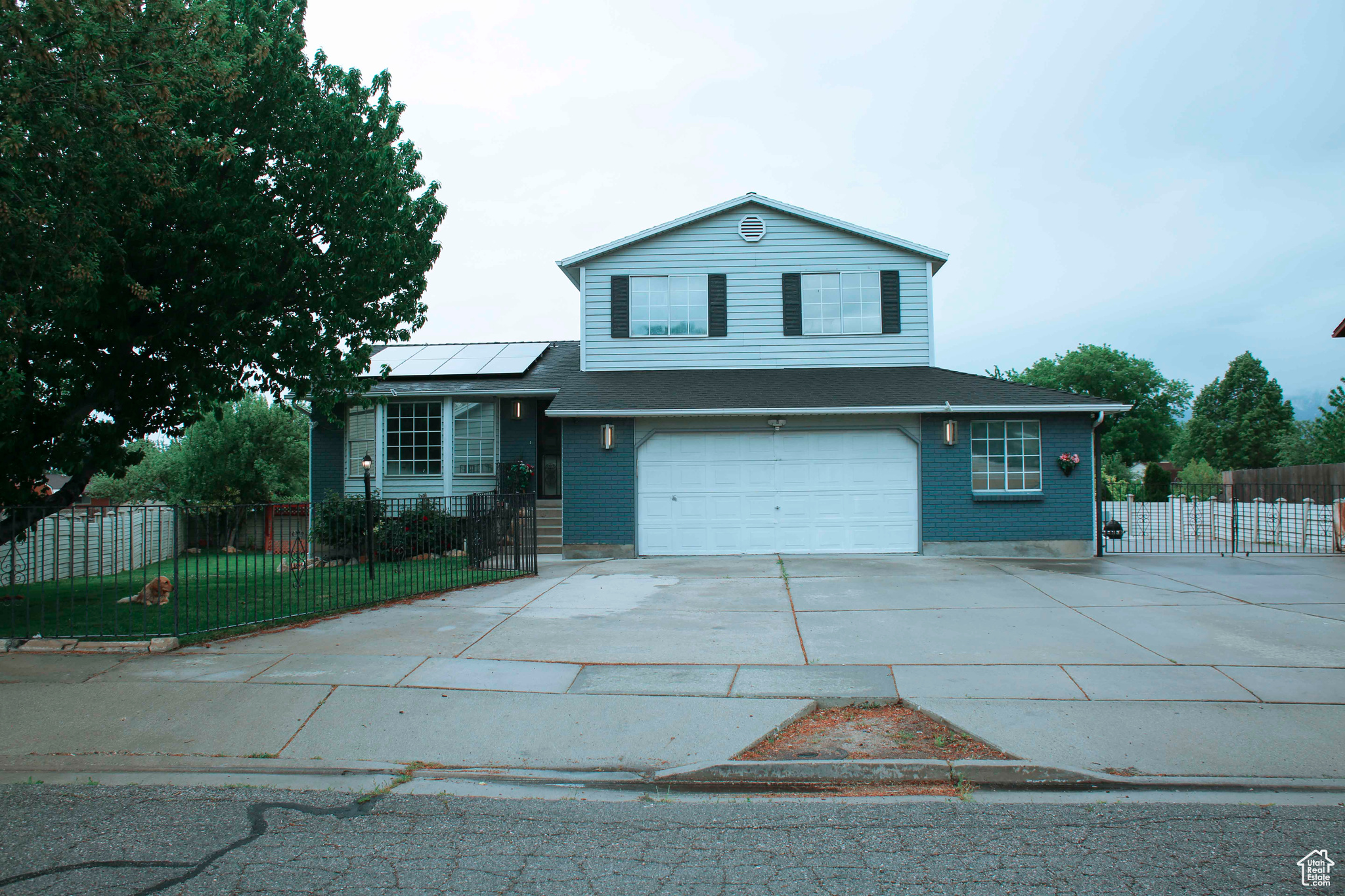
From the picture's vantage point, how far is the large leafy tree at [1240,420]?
55.9 metres

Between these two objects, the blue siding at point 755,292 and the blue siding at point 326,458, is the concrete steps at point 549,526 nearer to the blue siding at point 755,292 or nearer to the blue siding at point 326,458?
the blue siding at point 755,292

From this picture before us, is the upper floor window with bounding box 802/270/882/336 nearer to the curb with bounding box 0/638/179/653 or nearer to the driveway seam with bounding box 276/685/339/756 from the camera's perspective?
the driveway seam with bounding box 276/685/339/756

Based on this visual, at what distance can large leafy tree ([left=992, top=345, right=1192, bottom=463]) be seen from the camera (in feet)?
209

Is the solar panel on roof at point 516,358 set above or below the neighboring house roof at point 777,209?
below

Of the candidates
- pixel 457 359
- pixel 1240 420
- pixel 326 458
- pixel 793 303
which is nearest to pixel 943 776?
pixel 793 303

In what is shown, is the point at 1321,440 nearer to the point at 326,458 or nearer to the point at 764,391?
the point at 764,391

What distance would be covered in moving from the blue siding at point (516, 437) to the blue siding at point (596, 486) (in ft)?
9.48

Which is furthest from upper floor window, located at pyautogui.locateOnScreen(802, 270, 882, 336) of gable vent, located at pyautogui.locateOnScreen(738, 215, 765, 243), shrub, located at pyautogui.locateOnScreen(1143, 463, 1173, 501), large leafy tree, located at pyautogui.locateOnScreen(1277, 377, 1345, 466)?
large leafy tree, located at pyautogui.locateOnScreen(1277, 377, 1345, 466)

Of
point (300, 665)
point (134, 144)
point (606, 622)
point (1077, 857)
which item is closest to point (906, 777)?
point (1077, 857)

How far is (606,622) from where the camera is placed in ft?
29.5

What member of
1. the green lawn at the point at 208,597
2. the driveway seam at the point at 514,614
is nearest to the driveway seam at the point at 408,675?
the driveway seam at the point at 514,614

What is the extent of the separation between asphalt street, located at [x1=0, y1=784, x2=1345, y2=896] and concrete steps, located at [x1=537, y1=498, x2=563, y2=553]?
469 inches

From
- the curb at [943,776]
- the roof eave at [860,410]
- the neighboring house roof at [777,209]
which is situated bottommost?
the curb at [943,776]

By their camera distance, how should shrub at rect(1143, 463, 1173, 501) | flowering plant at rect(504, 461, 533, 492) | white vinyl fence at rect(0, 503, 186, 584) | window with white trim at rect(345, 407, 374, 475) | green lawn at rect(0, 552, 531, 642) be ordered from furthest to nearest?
shrub at rect(1143, 463, 1173, 501) < window with white trim at rect(345, 407, 374, 475) < flowering plant at rect(504, 461, 533, 492) < green lawn at rect(0, 552, 531, 642) < white vinyl fence at rect(0, 503, 186, 584)
